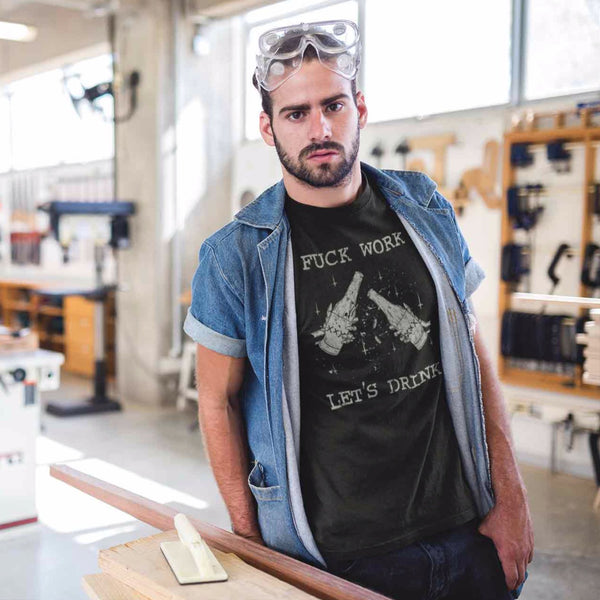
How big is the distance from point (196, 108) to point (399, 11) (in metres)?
2.05

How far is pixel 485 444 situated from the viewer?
1.54 m

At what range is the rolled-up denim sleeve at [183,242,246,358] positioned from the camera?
4.59ft

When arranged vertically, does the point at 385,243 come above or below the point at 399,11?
below

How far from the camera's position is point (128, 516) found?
404 cm

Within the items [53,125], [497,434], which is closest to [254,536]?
[497,434]

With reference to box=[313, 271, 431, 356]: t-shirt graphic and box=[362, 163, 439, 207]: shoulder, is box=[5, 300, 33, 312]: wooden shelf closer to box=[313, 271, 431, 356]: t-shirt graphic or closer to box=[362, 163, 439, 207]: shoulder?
box=[362, 163, 439, 207]: shoulder

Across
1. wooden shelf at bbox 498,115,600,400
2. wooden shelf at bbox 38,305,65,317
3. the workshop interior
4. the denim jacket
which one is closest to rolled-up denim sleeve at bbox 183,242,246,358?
the denim jacket

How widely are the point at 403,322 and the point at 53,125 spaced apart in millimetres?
9369

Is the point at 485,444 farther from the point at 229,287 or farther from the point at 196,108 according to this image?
the point at 196,108

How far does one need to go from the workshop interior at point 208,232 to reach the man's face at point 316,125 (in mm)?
672

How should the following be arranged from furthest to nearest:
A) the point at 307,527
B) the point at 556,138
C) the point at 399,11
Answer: the point at 399,11
the point at 556,138
the point at 307,527

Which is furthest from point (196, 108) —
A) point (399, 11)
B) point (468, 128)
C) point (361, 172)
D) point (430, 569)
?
point (430, 569)

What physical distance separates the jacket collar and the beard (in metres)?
0.07

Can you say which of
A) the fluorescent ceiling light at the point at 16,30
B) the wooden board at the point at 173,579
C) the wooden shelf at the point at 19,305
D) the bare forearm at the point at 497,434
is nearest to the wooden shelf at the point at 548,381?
the bare forearm at the point at 497,434
